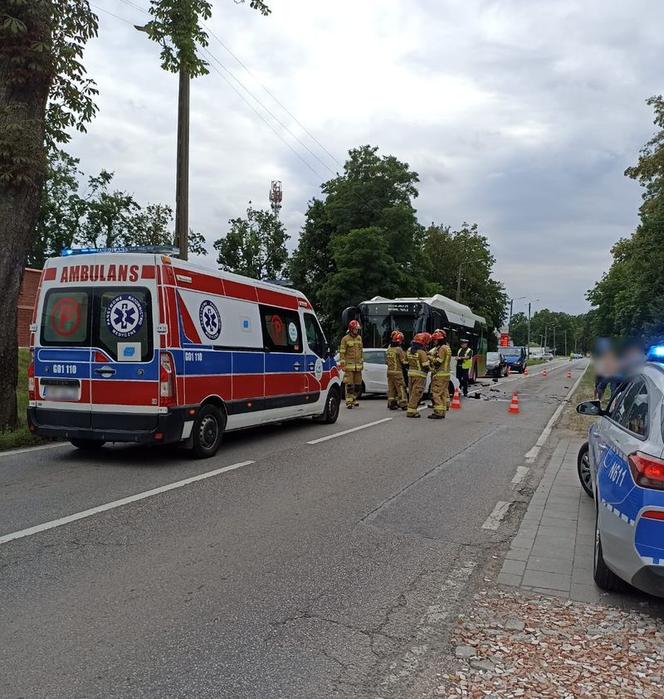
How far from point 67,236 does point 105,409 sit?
1740 inches

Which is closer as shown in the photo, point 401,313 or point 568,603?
point 568,603

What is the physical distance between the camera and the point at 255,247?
42594mm

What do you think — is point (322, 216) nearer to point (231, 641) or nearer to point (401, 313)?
point (401, 313)

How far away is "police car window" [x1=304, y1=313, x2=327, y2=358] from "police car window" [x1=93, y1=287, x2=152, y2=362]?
165 inches

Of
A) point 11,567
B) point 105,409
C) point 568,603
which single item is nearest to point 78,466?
point 105,409

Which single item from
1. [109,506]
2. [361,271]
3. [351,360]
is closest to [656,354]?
[109,506]

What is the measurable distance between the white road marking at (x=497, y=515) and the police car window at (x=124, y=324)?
4.22m

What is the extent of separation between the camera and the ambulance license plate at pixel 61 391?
7.93 meters

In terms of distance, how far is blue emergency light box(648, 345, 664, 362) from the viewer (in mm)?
5121

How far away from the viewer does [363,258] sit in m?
35.8

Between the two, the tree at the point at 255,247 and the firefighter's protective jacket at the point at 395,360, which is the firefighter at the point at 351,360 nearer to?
the firefighter's protective jacket at the point at 395,360

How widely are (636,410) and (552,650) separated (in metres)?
1.83

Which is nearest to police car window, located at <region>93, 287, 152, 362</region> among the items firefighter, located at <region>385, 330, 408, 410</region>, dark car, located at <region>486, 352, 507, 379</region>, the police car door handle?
the police car door handle

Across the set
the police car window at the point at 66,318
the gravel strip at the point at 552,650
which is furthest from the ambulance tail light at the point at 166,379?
the gravel strip at the point at 552,650
